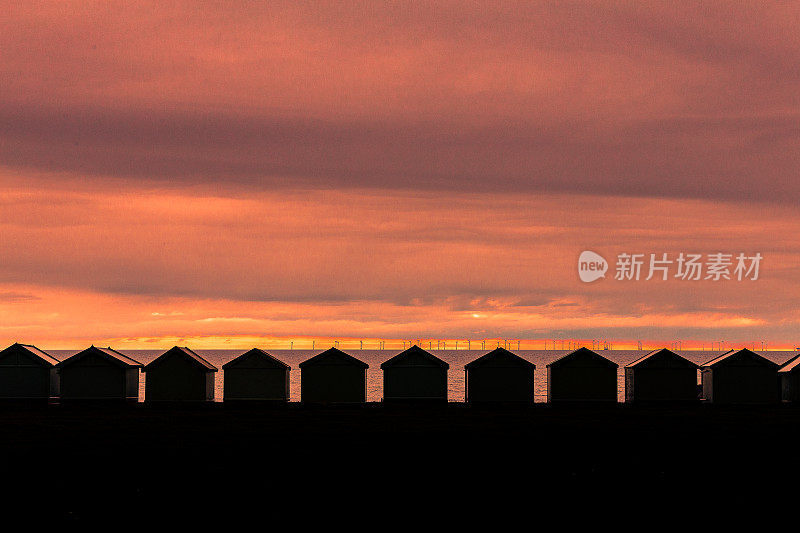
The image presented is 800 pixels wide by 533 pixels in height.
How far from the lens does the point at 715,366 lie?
330 ft

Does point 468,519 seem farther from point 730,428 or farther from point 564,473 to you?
point 730,428

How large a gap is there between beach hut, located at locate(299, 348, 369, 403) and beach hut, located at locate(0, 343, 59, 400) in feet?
87.2

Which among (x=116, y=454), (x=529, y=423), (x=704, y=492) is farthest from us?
(x=529, y=423)

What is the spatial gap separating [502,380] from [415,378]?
8.63 meters

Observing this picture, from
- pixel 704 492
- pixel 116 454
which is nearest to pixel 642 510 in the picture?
pixel 704 492

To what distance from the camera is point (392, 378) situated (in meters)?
96.6

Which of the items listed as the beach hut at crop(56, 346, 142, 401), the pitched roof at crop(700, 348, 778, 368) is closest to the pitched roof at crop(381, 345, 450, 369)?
the beach hut at crop(56, 346, 142, 401)

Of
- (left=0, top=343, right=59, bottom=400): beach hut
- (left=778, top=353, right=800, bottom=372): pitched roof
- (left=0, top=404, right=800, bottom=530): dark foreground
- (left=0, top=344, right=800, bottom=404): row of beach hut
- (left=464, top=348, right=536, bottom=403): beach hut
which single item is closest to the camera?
(left=0, top=404, right=800, bottom=530): dark foreground

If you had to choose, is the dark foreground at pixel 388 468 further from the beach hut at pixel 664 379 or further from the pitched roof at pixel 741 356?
the pitched roof at pixel 741 356

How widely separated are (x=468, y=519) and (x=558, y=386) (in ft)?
210

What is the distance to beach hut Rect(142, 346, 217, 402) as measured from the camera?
97.5m

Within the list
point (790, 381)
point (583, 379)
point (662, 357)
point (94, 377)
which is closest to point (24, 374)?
point (94, 377)

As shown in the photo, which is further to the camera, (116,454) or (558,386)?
(558,386)

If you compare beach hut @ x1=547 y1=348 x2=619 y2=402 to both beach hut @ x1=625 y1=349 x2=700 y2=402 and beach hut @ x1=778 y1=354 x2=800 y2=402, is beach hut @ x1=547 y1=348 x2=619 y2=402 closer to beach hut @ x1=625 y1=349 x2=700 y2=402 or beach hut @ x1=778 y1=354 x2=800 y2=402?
beach hut @ x1=625 y1=349 x2=700 y2=402
